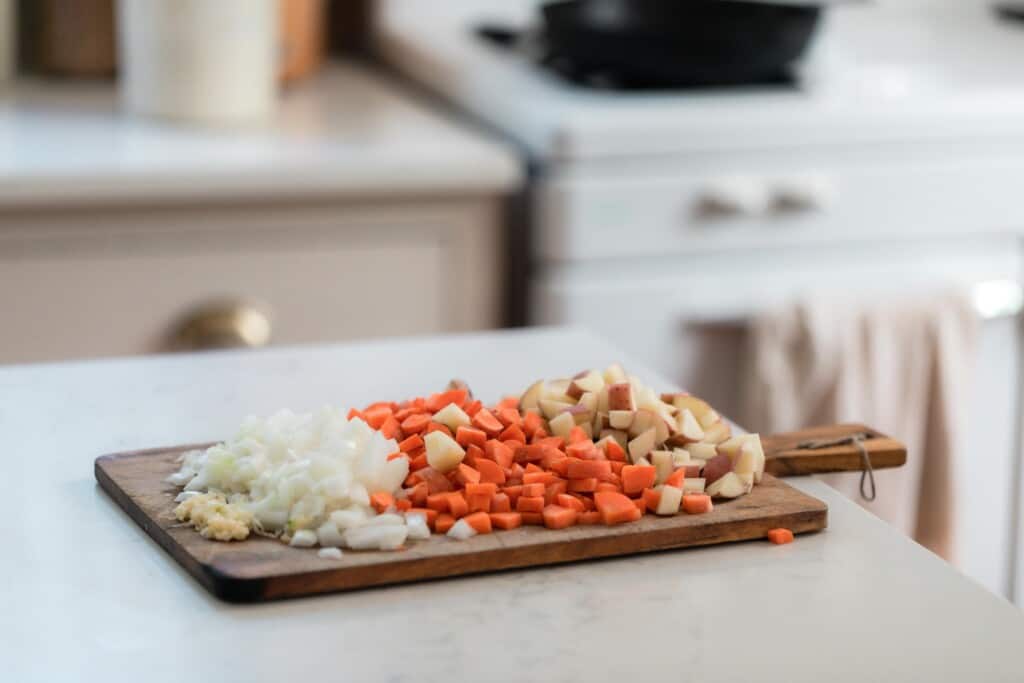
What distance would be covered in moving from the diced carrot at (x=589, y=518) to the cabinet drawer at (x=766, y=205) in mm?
1005

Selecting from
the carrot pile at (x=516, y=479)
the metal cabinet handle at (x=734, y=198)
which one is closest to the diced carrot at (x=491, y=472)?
the carrot pile at (x=516, y=479)

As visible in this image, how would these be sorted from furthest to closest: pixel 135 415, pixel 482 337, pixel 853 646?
pixel 482 337 < pixel 135 415 < pixel 853 646

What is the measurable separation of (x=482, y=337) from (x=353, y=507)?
0.44 m

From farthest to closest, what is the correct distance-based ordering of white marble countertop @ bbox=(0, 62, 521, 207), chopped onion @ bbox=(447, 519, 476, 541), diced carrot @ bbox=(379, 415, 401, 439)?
1. white marble countertop @ bbox=(0, 62, 521, 207)
2. diced carrot @ bbox=(379, 415, 401, 439)
3. chopped onion @ bbox=(447, 519, 476, 541)

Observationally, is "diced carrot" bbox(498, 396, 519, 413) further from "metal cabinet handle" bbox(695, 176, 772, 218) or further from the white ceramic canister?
the white ceramic canister

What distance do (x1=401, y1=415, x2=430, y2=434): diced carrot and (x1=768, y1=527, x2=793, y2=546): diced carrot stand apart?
20 cm

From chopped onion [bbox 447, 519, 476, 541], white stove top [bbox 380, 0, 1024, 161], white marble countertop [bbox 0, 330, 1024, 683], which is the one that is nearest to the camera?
white marble countertop [bbox 0, 330, 1024, 683]

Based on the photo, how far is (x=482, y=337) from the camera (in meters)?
1.26

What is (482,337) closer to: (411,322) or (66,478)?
(66,478)

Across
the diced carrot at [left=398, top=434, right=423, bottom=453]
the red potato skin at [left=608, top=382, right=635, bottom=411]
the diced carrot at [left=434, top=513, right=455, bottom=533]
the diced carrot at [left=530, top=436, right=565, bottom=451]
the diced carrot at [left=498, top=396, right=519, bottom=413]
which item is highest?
the red potato skin at [left=608, top=382, right=635, bottom=411]

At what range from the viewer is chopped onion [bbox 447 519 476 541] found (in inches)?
32.4

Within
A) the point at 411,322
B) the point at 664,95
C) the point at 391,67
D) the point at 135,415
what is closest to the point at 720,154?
the point at 664,95

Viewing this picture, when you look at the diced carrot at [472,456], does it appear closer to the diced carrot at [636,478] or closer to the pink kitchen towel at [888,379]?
the diced carrot at [636,478]

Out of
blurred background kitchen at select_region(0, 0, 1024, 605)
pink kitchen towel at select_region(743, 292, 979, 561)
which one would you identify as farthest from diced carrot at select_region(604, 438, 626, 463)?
pink kitchen towel at select_region(743, 292, 979, 561)
